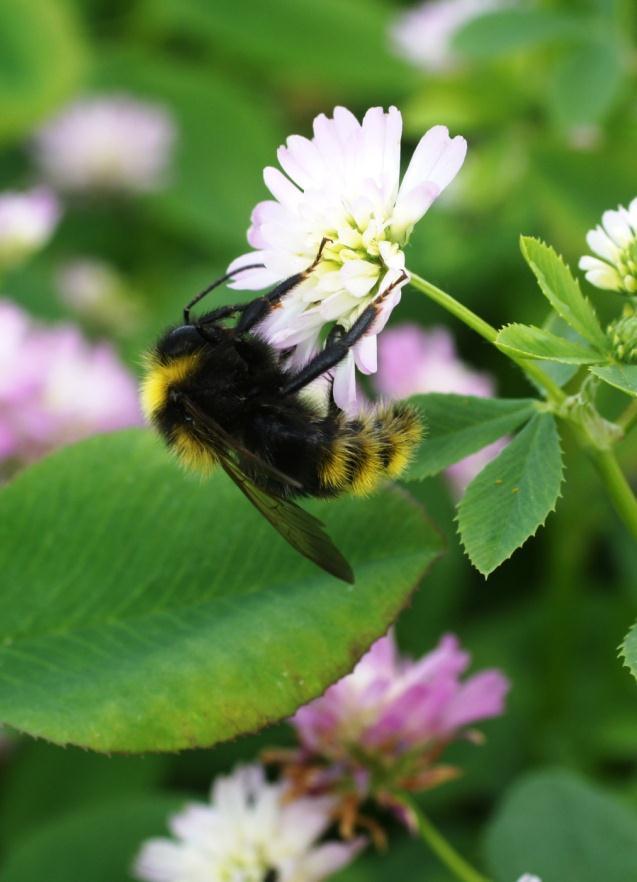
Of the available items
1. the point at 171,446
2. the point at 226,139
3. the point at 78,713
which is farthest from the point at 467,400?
the point at 226,139

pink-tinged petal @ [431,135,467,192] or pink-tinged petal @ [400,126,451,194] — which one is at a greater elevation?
pink-tinged petal @ [400,126,451,194]

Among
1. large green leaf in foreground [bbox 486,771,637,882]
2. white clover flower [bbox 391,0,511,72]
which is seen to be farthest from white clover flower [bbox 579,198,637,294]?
white clover flower [bbox 391,0,511,72]

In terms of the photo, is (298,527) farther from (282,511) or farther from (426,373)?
(426,373)

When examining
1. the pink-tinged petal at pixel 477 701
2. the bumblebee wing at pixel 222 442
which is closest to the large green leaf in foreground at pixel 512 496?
the bumblebee wing at pixel 222 442

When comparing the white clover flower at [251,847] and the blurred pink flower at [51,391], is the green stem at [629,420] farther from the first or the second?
the blurred pink flower at [51,391]

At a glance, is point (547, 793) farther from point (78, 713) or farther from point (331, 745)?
point (78, 713)

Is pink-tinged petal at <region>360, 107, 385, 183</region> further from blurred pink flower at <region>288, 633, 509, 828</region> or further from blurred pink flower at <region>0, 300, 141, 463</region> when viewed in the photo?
blurred pink flower at <region>0, 300, 141, 463</region>
